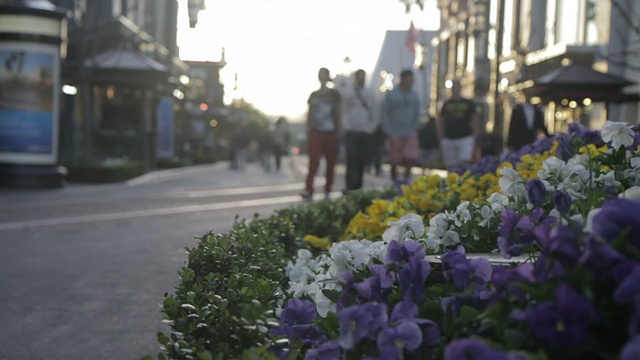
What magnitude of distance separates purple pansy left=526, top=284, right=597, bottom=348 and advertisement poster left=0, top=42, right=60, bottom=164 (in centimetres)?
1854

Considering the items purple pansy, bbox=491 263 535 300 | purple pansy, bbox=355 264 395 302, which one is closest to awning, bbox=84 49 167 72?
purple pansy, bbox=355 264 395 302

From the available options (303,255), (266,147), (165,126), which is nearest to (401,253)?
(303,255)

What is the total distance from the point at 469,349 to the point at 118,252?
7.70 metres

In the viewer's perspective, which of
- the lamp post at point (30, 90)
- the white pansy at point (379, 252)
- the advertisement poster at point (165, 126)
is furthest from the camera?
the advertisement poster at point (165, 126)

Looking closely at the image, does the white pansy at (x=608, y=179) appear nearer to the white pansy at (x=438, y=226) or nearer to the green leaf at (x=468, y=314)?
the white pansy at (x=438, y=226)

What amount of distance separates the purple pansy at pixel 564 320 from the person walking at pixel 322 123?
466 inches

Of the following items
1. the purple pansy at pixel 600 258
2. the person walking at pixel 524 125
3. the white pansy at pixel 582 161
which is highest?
the person walking at pixel 524 125

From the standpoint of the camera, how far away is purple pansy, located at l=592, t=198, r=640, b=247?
1.73 metres

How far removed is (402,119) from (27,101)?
859 cm

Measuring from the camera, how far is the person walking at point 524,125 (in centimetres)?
1659

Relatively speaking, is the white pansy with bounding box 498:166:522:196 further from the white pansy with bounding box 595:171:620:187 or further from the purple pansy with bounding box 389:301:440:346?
the purple pansy with bounding box 389:301:440:346

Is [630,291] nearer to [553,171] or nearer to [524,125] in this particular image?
[553,171]

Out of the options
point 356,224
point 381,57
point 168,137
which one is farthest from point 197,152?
point 381,57

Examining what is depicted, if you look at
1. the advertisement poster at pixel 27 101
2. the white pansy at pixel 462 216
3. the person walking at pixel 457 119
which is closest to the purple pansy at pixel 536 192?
the white pansy at pixel 462 216
